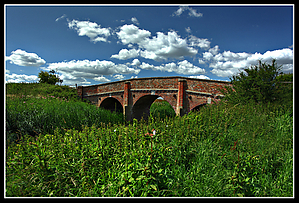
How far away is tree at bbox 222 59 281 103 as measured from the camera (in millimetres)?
4473

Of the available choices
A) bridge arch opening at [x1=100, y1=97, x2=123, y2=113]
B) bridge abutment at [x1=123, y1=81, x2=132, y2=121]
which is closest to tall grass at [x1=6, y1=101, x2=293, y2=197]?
bridge abutment at [x1=123, y1=81, x2=132, y2=121]

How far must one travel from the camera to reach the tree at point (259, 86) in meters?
4.47

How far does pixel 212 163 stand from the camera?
260cm

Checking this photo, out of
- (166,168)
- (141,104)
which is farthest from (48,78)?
Answer: (166,168)

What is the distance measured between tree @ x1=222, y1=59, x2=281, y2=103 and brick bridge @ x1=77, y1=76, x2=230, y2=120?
11.5 ft

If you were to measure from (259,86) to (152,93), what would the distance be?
818cm

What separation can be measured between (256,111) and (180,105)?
20.7 ft

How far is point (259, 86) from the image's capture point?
4.89 metres

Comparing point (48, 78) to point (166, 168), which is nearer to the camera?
point (166, 168)

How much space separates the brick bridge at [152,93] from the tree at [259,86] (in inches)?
137

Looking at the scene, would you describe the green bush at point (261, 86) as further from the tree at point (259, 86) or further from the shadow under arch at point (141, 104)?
the shadow under arch at point (141, 104)

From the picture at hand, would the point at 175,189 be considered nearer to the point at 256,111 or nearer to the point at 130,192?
the point at 130,192

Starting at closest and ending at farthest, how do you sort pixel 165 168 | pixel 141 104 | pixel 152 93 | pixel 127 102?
pixel 165 168, pixel 152 93, pixel 127 102, pixel 141 104

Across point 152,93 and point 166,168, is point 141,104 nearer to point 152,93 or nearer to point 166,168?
point 152,93
